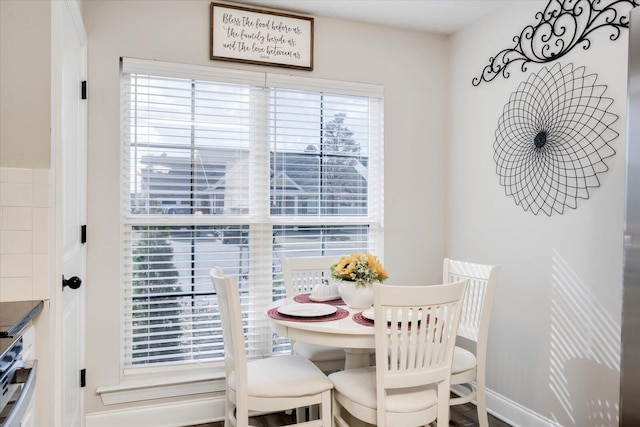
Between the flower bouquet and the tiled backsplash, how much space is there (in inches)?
51.6

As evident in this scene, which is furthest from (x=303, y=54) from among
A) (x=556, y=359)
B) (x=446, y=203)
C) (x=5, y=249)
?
(x=556, y=359)

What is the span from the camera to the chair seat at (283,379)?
1.97 meters

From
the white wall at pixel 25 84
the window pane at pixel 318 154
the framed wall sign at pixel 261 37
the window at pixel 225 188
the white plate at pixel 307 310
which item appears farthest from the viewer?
the window pane at pixel 318 154

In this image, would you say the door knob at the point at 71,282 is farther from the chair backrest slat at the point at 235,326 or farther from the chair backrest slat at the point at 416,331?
the chair backrest slat at the point at 416,331

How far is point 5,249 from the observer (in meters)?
1.61

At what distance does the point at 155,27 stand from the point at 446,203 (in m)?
2.33

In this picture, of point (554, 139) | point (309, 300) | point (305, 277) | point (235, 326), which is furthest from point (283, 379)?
point (554, 139)

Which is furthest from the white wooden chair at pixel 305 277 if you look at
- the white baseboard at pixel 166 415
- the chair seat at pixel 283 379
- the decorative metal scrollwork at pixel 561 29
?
the decorative metal scrollwork at pixel 561 29

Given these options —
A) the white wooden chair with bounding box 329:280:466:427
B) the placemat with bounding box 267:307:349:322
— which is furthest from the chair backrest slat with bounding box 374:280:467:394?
the placemat with bounding box 267:307:349:322

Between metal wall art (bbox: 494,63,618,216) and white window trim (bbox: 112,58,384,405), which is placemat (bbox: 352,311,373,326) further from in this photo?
metal wall art (bbox: 494,63,618,216)

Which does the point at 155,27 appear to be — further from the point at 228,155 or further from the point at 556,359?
the point at 556,359

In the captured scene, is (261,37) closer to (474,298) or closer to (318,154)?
(318,154)

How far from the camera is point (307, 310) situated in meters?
2.18

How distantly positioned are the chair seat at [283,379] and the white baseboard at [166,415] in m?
0.76
